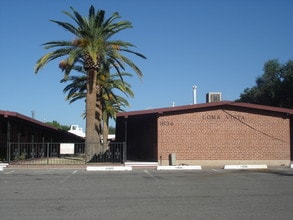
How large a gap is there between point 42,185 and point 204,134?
1543cm

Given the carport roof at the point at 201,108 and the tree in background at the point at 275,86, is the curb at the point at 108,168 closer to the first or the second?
the carport roof at the point at 201,108

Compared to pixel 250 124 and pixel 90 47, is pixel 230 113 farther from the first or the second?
pixel 90 47

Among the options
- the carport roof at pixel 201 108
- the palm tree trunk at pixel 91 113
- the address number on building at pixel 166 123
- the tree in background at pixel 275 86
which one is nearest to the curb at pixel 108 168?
the carport roof at pixel 201 108

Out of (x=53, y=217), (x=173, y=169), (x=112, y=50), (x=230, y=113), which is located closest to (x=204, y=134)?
(x=230, y=113)

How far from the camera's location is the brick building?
29703 millimetres

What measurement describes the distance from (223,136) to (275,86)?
21223mm

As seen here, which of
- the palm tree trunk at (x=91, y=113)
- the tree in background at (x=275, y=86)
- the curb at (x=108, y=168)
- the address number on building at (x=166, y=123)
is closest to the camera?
the curb at (x=108, y=168)

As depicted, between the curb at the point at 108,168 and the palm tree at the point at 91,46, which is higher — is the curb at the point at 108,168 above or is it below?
below

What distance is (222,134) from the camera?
98.7 feet

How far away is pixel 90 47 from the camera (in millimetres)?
30625

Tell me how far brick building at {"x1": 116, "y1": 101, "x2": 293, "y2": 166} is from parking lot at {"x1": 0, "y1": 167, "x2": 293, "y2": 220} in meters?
12.2

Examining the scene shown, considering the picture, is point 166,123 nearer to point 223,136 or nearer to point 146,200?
point 223,136

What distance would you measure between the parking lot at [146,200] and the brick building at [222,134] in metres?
12.2

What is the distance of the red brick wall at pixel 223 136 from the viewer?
29766mm
